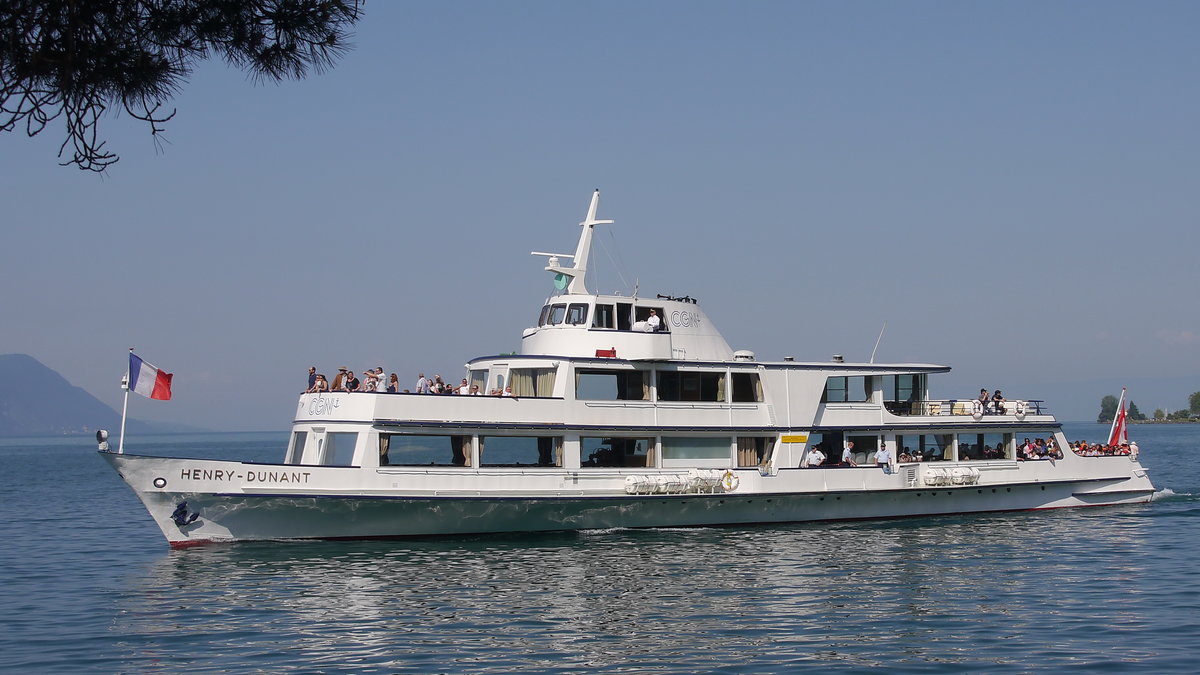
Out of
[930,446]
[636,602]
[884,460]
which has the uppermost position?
[930,446]

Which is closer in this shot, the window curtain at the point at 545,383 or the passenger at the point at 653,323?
Answer: the window curtain at the point at 545,383

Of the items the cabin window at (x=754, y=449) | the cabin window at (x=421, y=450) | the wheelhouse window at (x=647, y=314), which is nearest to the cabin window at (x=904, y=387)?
the cabin window at (x=754, y=449)

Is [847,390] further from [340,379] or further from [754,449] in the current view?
[340,379]

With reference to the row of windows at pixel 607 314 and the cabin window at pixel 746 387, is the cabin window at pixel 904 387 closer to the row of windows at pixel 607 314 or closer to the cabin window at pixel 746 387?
the cabin window at pixel 746 387

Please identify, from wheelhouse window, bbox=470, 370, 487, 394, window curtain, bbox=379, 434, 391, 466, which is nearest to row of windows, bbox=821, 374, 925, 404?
wheelhouse window, bbox=470, 370, 487, 394

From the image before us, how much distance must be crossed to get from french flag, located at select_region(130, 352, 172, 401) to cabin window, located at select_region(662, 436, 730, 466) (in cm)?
1173

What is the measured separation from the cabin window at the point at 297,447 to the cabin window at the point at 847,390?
1335cm

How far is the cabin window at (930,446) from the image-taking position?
3175cm

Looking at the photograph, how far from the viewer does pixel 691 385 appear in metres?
29.2

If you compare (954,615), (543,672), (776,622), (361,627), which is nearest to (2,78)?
(543,672)

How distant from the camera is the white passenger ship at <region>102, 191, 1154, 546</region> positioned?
25125 millimetres

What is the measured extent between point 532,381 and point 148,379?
345 inches

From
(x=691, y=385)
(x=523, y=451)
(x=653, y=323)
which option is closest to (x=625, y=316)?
(x=653, y=323)

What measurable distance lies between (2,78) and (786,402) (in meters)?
23.1
